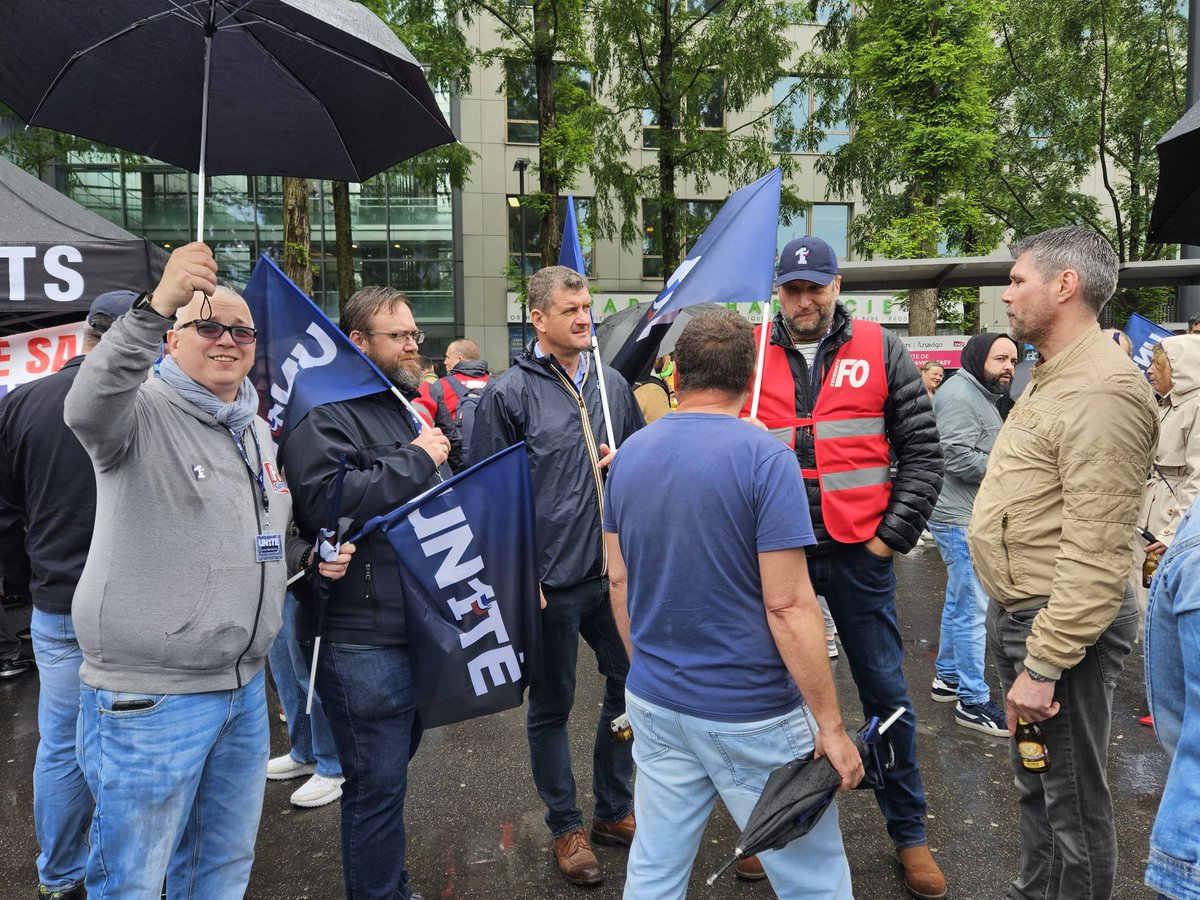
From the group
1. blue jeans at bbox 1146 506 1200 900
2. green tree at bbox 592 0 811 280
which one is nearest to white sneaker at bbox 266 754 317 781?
blue jeans at bbox 1146 506 1200 900

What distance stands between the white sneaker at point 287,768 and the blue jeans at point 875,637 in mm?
2688

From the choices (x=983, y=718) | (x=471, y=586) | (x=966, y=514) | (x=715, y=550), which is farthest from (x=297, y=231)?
(x=715, y=550)

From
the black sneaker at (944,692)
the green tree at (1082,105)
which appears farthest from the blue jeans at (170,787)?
the green tree at (1082,105)

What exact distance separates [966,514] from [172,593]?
14.3 feet

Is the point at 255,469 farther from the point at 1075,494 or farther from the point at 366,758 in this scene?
the point at 1075,494

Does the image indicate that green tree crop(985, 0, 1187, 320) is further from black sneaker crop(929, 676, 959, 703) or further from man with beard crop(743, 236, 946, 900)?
man with beard crop(743, 236, 946, 900)

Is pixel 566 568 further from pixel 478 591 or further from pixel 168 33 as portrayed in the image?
pixel 168 33

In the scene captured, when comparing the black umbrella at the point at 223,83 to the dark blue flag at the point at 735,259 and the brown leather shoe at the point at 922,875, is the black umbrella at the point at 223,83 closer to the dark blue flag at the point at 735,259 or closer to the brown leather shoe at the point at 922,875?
the dark blue flag at the point at 735,259

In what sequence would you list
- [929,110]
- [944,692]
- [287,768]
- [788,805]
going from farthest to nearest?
[929,110] → [944,692] → [287,768] → [788,805]

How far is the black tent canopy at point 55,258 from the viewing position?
4352mm

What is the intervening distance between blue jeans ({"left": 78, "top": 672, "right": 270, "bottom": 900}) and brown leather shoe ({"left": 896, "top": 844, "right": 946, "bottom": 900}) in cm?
234

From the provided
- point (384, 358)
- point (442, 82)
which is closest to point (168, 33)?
point (384, 358)

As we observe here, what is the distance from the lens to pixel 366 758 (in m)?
2.65

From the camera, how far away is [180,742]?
84.6 inches
